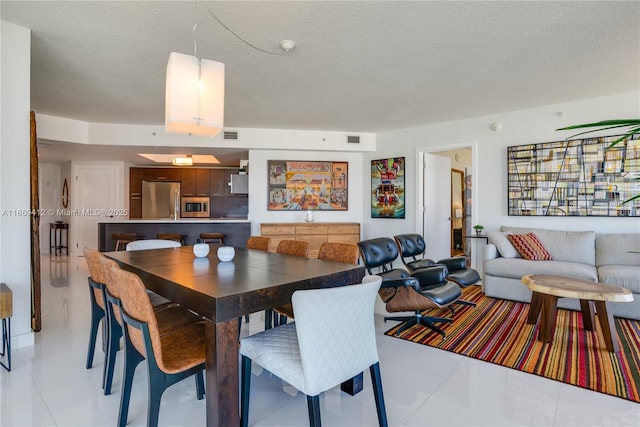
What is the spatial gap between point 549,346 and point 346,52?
3.01 m

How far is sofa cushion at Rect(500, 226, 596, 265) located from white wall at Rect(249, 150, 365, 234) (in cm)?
307

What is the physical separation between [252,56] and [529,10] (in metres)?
2.23

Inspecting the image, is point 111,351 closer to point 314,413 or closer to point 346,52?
point 314,413

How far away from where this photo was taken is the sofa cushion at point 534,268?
3601 mm

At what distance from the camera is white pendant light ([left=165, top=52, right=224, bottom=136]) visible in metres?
2.10

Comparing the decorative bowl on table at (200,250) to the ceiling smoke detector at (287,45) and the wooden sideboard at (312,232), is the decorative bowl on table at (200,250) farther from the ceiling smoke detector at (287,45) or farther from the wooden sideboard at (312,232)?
the wooden sideboard at (312,232)

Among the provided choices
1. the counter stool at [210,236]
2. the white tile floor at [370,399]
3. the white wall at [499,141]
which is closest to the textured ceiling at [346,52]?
the white wall at [499,141]

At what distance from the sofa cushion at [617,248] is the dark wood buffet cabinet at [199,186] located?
23.0 ft

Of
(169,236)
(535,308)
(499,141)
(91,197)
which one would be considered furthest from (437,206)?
(91,197)

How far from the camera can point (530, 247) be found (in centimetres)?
418

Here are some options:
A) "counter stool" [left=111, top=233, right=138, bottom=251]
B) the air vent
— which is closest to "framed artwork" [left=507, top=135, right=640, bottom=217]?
the air vent

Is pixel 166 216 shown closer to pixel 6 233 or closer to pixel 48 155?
pixel 48 155

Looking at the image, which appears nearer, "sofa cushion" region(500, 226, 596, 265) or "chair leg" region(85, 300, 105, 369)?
"chair leg" region(85, 300, 105, 369)

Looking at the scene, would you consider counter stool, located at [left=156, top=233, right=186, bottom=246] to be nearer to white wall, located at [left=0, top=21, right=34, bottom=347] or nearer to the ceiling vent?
the ceiling vent
